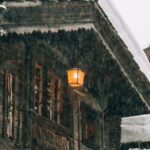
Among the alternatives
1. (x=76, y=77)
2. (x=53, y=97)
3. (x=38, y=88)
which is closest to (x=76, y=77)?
(x=76, y=77)

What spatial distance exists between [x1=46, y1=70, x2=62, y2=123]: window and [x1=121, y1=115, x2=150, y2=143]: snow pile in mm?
2736

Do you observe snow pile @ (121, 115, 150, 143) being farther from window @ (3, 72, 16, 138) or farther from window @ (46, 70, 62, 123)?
window @ (3, 72, 16, 138)

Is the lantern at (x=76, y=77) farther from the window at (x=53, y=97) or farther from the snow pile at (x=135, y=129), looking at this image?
the snow pile at (x=135, y=129)

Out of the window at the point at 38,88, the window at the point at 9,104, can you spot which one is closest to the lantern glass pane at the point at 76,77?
the window at the point at 38,88

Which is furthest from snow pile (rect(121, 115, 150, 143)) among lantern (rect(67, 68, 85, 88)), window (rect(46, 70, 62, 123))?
lantern (rect(67, 68, 85, 88))

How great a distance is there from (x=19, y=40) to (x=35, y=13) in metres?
1.00

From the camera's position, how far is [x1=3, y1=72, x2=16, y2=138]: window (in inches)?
558

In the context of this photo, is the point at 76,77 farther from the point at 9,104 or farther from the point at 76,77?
the point at 9,104

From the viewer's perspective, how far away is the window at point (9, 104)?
14172 mm

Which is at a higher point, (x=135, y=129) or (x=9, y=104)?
(x=9, y=104)

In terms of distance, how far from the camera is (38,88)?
16.0 m

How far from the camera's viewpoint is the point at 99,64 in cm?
1697

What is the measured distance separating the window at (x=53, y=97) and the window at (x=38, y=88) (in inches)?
18.1

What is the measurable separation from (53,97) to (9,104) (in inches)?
101
